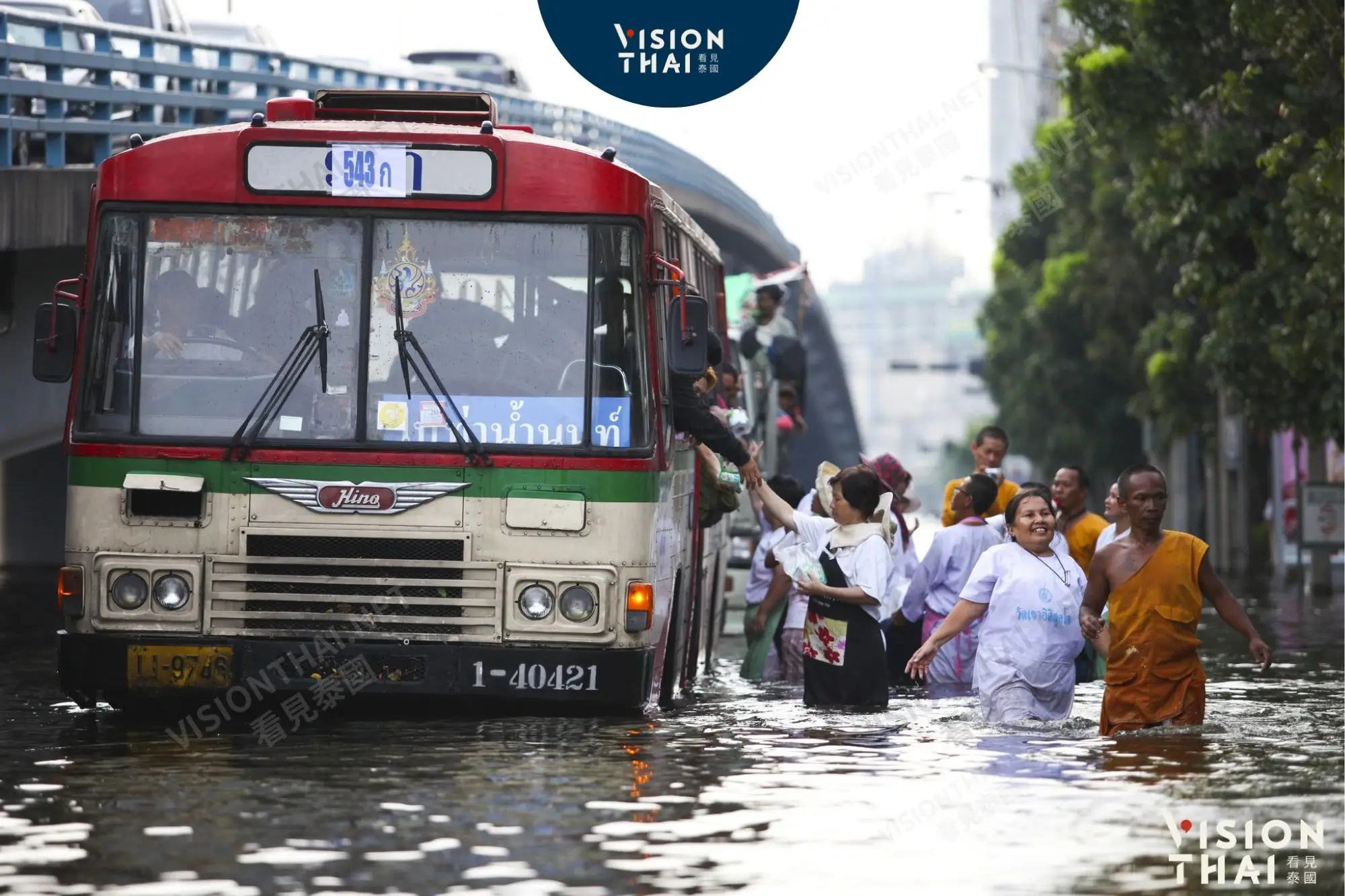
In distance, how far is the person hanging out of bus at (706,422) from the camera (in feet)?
43.0

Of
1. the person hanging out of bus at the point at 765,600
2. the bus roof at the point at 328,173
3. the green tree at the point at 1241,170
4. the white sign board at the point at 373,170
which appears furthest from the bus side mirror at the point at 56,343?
the green tree at the point at 1241,170

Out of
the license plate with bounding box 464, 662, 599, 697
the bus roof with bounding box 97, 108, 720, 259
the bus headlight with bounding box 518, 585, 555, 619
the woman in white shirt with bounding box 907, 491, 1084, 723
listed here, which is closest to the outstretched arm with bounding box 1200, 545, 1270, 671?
the woman in white shirt with bounding box 907, 491, 1084, 723

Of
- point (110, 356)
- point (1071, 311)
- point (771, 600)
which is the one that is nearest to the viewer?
point (110, 356)

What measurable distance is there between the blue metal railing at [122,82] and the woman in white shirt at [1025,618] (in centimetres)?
822

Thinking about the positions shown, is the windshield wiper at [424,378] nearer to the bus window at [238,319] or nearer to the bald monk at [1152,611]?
the bus window at [238,319]

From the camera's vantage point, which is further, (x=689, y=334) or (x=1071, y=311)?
(x=1071, y=311)

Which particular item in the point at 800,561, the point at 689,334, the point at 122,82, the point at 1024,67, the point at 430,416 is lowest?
the point at 800,561

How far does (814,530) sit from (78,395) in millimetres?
3819

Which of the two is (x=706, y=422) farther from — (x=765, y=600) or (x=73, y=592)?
(x=73, y=592)

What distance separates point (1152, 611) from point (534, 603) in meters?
2.79

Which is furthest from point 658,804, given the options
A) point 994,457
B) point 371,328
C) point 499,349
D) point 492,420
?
point 994,457

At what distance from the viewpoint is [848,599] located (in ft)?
43.8

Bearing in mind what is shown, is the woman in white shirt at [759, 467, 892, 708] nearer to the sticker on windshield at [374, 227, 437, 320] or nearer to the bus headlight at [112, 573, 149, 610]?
the sticker on windshield at [374, 227, 437, 320]

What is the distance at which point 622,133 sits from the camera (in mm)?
38906
